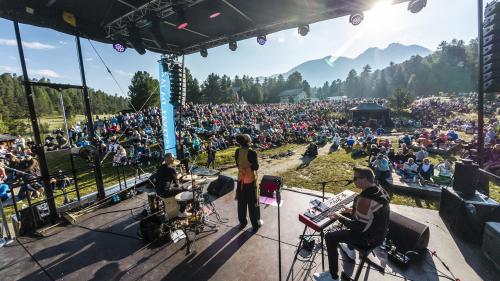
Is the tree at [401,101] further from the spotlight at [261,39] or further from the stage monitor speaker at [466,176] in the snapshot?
the stage monitor speaker at [466,176]

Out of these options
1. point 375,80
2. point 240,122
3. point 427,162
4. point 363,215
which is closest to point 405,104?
point 240,122

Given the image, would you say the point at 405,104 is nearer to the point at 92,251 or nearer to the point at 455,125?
the point at 455,125

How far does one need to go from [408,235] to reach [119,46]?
32.2 feet

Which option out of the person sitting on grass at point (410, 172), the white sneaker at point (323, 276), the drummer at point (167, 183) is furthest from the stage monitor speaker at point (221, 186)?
the person sitting on grass at point (410, 172)

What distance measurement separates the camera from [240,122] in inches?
1059

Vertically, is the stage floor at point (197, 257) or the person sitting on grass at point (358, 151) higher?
the stage floor at point (197, 257)

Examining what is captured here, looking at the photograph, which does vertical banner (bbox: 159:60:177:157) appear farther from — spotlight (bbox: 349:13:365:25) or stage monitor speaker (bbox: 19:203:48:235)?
spotlight (bbox: 349:13:365:25)

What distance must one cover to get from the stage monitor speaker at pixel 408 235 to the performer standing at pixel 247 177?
268 cm

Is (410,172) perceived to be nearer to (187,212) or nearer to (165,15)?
(187,212)

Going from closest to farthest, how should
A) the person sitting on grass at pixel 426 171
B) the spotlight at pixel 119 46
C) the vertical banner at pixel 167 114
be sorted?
the spotlight at pixel 119 46 → the vertical banner at pixel 167 114 → the person sitting on grass at pixel 426 171

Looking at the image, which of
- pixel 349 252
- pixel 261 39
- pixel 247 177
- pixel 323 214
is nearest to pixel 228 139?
pixel 261 39

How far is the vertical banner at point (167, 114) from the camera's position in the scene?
9.33 metres

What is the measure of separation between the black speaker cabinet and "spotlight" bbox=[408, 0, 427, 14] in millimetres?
4565

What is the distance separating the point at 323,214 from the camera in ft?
12.8
